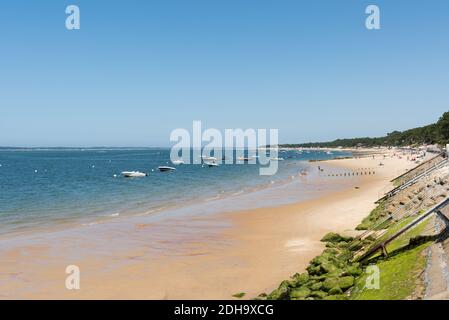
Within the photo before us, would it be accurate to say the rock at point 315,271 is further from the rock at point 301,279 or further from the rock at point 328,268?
the rock at point 301,279

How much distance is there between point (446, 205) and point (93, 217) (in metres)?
30.9

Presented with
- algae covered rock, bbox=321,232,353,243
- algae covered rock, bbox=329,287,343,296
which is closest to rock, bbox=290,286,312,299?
algae covered rock, bbox=329,287,343,296

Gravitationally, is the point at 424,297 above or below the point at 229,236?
above

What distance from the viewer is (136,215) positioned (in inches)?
1576

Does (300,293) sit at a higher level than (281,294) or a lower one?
higher

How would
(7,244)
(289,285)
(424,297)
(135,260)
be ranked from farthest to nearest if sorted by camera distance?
(7,244) < (135,260) < (289,285) < (424,297)

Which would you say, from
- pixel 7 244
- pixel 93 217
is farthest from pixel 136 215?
pixel 7 244

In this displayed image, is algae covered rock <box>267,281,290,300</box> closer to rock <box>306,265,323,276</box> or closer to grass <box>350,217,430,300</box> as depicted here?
rock <box>306,265,323,276</box>

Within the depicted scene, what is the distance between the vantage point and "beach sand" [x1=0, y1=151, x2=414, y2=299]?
18453mm

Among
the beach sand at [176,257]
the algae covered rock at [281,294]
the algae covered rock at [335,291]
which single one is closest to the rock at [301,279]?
the algae covered rock at [281,294]

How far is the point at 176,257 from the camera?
2361 centimetres

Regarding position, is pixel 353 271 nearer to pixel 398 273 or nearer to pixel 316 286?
pixel 316 286

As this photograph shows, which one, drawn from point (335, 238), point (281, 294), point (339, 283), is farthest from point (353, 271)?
point (335, 238)

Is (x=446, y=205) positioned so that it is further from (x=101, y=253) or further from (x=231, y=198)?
(x=231, y=198)
